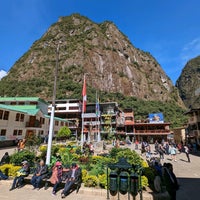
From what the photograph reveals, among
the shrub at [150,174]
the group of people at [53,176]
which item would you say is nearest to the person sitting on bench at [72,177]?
the group of people at [53,176]

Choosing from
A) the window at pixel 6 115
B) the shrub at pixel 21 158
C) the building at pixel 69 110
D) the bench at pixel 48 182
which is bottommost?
the bench at pixel 48 182

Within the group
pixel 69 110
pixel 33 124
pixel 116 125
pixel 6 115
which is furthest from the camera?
pixel 69 110

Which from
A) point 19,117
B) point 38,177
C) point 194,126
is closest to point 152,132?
point 194,126

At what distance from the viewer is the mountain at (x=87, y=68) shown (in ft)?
254

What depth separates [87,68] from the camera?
89438mm

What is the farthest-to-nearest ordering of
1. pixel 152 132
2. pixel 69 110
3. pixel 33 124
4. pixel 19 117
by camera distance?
1. pixel 69 110
2. pixel 152 132
3. pixel 33 124
4. pixel 19 117

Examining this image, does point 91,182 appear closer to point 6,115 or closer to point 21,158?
point 21,158

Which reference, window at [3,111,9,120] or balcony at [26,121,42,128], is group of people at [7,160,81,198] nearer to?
window at [3,111,9,120]

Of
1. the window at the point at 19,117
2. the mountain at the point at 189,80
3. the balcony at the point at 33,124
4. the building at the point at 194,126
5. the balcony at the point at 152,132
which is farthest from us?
the mountain at the point at 189,80

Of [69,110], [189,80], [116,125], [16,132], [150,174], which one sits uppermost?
[189,80]

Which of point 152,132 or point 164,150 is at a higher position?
point 152,132

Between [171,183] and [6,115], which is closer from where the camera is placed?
[171,183]

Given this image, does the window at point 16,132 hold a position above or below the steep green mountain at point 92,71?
below

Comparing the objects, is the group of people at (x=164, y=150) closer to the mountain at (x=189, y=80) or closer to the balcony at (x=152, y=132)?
the balcony at (x=152, y=132)
